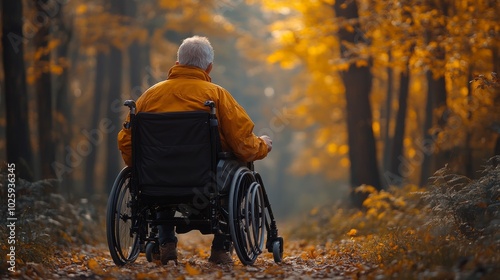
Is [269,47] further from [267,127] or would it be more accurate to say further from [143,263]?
[143,263]

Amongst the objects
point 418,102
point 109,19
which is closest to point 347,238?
point 109,19

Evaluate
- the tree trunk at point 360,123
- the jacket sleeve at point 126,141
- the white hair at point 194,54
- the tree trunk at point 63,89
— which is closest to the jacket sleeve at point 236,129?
the white hair at point 194,54

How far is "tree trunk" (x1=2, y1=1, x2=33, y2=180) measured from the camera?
8.88 metres

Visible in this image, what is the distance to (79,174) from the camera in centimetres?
2667

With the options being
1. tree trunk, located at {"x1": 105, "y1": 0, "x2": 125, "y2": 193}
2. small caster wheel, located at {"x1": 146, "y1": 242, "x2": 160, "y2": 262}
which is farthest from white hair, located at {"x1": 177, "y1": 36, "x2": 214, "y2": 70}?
tree trunk, located at {"x1": 105, "y1": 0, "x2": 125, "y2": 193}

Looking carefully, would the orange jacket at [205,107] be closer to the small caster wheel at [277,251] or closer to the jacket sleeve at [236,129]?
the jacket sleeve at [236,129]

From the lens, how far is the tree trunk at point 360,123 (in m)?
12.2

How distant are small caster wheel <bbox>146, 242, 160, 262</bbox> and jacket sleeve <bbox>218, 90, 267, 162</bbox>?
1.00m

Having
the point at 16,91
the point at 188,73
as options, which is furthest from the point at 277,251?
the point at 16,91

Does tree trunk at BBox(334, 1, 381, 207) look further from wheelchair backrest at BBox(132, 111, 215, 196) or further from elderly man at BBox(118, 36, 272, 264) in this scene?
wheelchair backrest at BBox(132, 111, 215, 196)

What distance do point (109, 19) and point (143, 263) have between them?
10536 millimetres

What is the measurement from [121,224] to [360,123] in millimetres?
6923

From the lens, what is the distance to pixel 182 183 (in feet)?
18.8

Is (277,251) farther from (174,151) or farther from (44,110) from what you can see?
(44,110)
